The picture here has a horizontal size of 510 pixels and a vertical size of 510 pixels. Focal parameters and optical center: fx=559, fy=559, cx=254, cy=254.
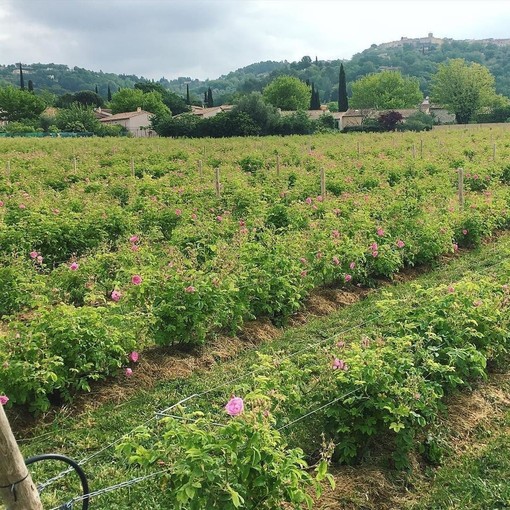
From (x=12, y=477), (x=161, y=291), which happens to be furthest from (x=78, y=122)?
(x=12, y=477)

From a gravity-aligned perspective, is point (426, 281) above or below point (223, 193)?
below

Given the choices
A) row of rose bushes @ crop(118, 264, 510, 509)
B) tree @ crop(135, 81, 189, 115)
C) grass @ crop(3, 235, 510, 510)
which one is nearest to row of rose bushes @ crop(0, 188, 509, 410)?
grass @ crop(3, 235, 510, 510)

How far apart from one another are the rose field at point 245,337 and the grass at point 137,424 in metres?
0.02

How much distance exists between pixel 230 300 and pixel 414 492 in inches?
112

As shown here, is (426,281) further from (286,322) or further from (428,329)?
(428,329)

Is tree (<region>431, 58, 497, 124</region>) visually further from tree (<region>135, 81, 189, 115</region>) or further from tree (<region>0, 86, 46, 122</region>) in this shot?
tree (<region>0, 86, 46, 122</region>)

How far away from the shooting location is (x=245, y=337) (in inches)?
258

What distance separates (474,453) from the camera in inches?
169

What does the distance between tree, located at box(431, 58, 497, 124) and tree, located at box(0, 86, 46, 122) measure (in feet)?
184

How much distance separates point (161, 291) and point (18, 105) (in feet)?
244

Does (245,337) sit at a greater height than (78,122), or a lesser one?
lesser

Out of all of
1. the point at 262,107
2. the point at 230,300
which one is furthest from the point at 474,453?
the point at 262,107

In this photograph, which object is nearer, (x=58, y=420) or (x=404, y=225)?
(x=58, y=420)

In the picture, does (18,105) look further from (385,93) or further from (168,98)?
(385,93)
